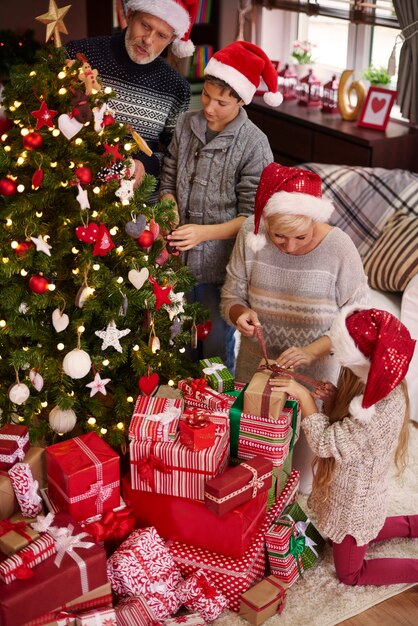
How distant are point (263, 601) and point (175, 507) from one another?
14.6 inches

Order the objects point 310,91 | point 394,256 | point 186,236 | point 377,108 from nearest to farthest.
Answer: point 186,236
point 394,256
point 377,108
point 310,91

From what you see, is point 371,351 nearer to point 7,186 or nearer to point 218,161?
point 218,161

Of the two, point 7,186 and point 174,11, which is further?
point 174,11

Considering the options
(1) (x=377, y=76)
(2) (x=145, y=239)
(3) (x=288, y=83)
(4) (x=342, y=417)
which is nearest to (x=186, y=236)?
(2) (x=145, y=239)

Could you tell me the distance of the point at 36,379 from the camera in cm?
241

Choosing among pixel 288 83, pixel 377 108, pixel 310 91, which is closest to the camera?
pixel 377 108

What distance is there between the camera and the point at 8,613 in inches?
75.8

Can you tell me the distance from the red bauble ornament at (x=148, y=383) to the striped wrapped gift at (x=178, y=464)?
0.23 m

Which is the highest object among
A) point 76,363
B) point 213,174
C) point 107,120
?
point 107,120

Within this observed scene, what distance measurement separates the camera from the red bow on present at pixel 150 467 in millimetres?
2271

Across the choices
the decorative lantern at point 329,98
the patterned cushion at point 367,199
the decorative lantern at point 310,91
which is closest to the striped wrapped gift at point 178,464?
the patterned cushion at point 367,199

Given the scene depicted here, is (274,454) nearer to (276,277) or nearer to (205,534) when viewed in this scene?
(205,534)

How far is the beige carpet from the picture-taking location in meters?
2.31

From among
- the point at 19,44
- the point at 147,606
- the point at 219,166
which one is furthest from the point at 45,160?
the point at 19,44
